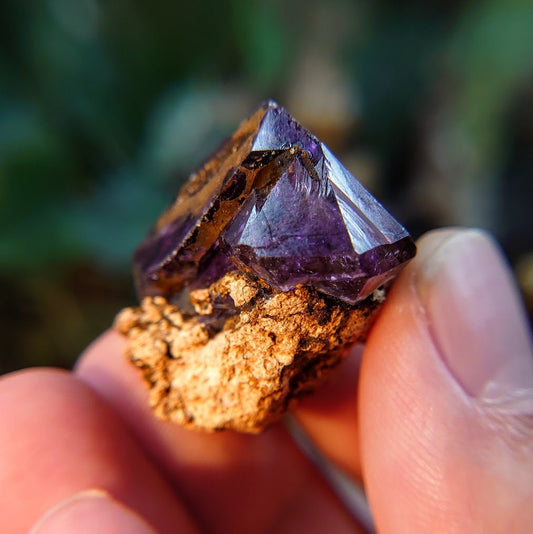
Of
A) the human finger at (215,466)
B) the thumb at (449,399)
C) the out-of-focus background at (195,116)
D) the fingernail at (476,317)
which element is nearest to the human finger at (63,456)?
the human finger at (215,466)

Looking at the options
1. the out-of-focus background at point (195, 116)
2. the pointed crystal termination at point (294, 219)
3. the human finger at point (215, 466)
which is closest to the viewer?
the pointed crystal termination at point (294, 219)

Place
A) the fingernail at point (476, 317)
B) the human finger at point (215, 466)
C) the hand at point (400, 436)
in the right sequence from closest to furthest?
the hand at point (400, 436) < the fingernail at point (476, 317) < the human finger at point (215, 466)

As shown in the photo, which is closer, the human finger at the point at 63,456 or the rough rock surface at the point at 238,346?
the rough rock surface at the point at 238,346

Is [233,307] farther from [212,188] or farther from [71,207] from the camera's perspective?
[71,207]

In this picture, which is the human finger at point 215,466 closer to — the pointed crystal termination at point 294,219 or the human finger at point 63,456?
the human finger at point 63,456

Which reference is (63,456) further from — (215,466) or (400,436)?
(400,436)

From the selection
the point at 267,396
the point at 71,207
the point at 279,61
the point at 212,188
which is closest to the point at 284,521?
the point at 267,396

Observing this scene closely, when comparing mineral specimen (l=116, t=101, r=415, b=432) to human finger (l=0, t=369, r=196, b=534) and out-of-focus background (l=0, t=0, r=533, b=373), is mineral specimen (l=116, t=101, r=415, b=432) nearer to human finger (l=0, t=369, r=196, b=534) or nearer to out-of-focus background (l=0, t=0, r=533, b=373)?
human finger (l=0, t=369, r=196, b=534)

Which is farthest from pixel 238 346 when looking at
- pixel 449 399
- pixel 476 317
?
pixel 476 317

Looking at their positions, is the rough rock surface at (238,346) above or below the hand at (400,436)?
above
